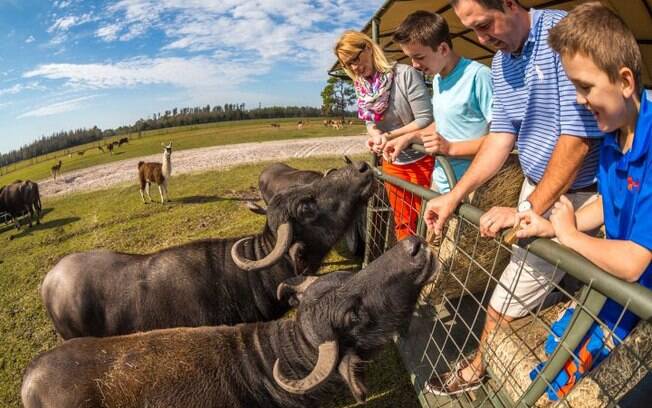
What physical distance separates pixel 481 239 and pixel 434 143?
5.20 ft

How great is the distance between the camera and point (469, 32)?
8.41 m

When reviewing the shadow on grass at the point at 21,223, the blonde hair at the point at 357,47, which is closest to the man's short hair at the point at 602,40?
the blonde hair at the point at 357,47

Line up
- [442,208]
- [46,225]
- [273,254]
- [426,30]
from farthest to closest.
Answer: [46,225], [273,254], [426,30], [442,208]

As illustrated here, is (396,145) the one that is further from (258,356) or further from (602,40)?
(258,356)

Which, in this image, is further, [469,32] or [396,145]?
[469,32]

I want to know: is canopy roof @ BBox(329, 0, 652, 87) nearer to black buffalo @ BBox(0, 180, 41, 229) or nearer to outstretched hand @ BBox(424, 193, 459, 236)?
outstretched hand @ BBox(424, 193, 459, 236)

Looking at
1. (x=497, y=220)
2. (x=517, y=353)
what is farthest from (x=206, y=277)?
(x=497, y=220)

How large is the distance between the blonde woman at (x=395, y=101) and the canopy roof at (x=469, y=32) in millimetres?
675

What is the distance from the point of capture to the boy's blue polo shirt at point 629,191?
64.8 inches

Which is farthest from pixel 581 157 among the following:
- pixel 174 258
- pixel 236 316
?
pixel 174 258

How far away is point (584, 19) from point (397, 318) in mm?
2384

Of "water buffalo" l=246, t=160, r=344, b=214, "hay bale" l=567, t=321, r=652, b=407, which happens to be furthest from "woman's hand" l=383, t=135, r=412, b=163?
"water buffalo" l=246, t=160, r=344, b=214

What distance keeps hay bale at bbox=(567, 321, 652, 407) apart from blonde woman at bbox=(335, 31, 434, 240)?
244cm

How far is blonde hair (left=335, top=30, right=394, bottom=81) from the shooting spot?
431cm
